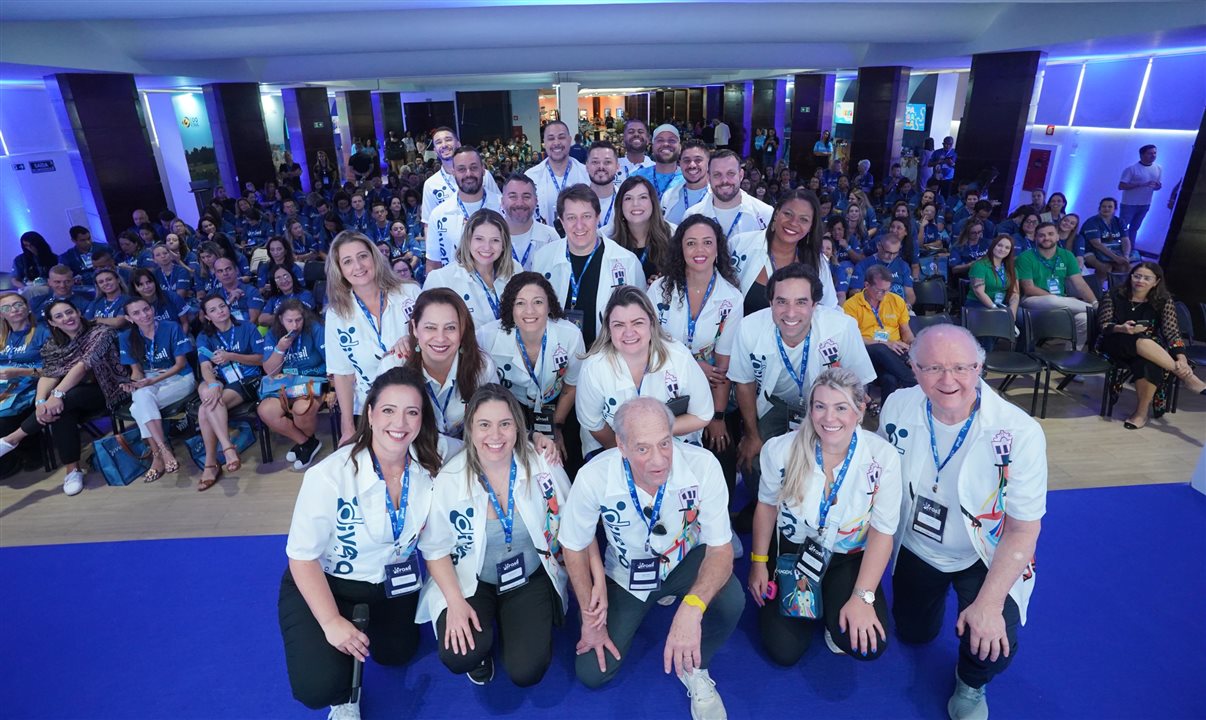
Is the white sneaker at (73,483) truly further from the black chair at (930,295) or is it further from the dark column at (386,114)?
the dark column at (386,114)

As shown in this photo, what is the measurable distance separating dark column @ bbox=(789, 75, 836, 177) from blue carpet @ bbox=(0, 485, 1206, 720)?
50.4ft

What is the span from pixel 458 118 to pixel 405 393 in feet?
94.3

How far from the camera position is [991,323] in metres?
4.88

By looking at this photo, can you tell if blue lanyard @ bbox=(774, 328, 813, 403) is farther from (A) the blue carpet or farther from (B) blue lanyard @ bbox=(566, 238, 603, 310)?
(B) blue lanyard @ bbox=(566, 238, 603, 310)

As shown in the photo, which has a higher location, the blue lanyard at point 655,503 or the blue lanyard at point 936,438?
the blue lanyard at point 936,438

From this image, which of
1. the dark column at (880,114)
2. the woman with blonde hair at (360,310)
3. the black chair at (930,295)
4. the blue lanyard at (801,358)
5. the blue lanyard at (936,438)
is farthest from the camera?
the dark column at (880,114)

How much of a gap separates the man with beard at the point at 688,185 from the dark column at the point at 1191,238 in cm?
537

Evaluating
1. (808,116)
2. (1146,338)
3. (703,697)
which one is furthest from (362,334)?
(808,116)

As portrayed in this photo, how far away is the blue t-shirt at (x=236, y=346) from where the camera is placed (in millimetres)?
4398

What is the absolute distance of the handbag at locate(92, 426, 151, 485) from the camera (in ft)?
13.9

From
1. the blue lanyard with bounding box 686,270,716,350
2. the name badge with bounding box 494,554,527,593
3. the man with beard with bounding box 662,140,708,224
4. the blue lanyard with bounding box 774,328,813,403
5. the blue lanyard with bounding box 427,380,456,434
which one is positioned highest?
the man with beard with bounding box 662,140,708,224

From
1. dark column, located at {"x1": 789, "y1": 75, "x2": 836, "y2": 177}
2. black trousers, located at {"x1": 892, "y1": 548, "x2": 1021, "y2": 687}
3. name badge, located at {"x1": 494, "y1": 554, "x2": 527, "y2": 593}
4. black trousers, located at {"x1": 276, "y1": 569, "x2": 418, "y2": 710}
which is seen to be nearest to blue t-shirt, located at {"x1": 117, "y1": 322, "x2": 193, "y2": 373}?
black trousers, located at {"x1": 276, "y1": 569, "x2": 418, "y2": 710}

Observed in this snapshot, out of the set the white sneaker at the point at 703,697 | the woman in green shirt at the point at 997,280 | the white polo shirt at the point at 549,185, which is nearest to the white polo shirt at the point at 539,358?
the white sneaker at the point at 703,697

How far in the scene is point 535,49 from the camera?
10156 millimetres
